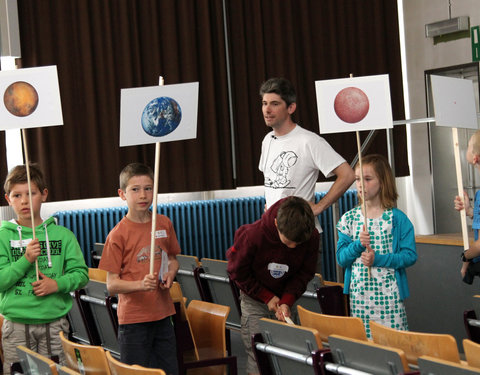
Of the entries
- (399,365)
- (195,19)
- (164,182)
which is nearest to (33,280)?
(399,365)

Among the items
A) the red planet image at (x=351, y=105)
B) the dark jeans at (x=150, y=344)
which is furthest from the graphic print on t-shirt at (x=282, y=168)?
the dark jeans at (x=150, y=344)

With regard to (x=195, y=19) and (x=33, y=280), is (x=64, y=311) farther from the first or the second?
(x=195, y=19)

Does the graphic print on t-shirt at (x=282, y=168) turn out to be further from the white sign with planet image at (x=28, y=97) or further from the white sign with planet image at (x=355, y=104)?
the white sign with planet image at (x=28, y=97)

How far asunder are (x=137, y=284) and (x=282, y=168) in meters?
1.25

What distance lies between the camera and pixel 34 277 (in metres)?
3.46

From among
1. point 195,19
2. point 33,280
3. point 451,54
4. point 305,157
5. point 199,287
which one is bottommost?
point 199,287

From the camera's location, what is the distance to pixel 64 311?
3.50m

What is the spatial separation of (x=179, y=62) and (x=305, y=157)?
177 inches

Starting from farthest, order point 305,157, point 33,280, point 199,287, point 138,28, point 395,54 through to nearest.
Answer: point 395,54 < point 138,28 < point 199,287 < point 305,157 < point 33,280

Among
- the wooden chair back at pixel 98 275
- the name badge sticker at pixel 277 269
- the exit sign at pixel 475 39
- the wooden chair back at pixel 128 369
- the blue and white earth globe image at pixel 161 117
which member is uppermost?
the exit sign at pixel 475 39

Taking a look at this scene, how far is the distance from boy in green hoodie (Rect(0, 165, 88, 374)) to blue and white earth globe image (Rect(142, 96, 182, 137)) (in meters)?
0.65

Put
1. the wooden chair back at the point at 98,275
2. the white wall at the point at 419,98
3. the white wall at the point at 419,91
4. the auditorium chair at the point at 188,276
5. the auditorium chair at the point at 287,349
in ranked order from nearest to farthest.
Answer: the auditorium chair at the point at 287,349 < the wooden chair back at the point at 98,275 < the auditorium chair at the point at 188,276 < the white wall at the point at 419,91 < the white wall at the point at 419,98

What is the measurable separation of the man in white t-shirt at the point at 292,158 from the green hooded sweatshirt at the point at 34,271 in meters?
1.27

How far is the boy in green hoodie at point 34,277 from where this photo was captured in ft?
11.1
